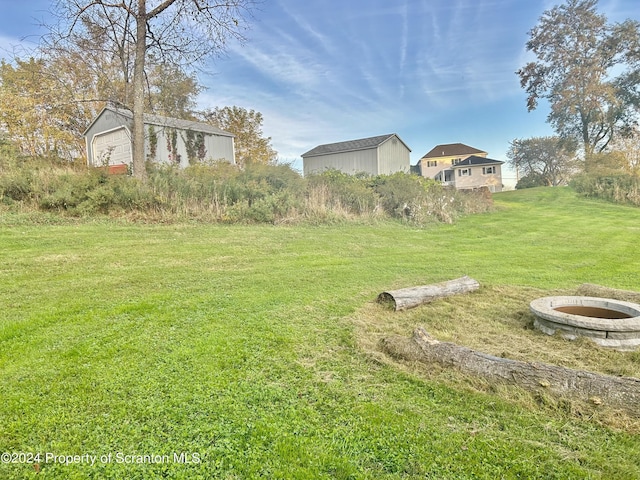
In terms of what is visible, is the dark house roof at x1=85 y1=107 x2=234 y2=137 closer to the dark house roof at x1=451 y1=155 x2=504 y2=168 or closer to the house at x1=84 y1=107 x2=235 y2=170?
the house at x1=84 y1=107 x2=235 y2=170

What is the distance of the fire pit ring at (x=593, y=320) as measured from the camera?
9.61ft

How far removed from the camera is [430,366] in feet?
8.30

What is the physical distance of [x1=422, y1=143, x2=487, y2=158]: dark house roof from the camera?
40.3 m

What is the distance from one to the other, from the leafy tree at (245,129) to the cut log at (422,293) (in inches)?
961

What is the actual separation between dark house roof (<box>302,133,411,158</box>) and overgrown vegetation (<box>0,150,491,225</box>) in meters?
10.9

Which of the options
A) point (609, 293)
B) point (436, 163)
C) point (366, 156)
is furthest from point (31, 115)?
point (436, 163)

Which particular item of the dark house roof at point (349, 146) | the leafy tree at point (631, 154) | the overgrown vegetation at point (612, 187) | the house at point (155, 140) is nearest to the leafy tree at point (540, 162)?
the leafy tree at point (631, 154)

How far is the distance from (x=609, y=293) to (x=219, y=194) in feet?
28.8

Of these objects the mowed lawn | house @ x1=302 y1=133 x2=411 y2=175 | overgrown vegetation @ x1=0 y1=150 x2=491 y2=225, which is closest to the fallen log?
the mowed lawn

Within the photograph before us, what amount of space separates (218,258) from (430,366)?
4442 millimetres

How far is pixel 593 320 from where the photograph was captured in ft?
10.0

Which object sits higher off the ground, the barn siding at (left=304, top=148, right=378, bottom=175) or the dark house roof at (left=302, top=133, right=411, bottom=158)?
the dark house roof at (left=302, top=133, right=411, bottom=158)

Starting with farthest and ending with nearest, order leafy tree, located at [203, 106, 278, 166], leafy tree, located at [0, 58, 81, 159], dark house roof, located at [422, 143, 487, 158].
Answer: dark house roof, located at [422, 143, 487, 158] → leafy tree, located at [203, 106, 278, 166] → leafy tree, located at [0, 58, 81, 159]

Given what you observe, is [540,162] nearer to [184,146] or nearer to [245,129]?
[245,129]
